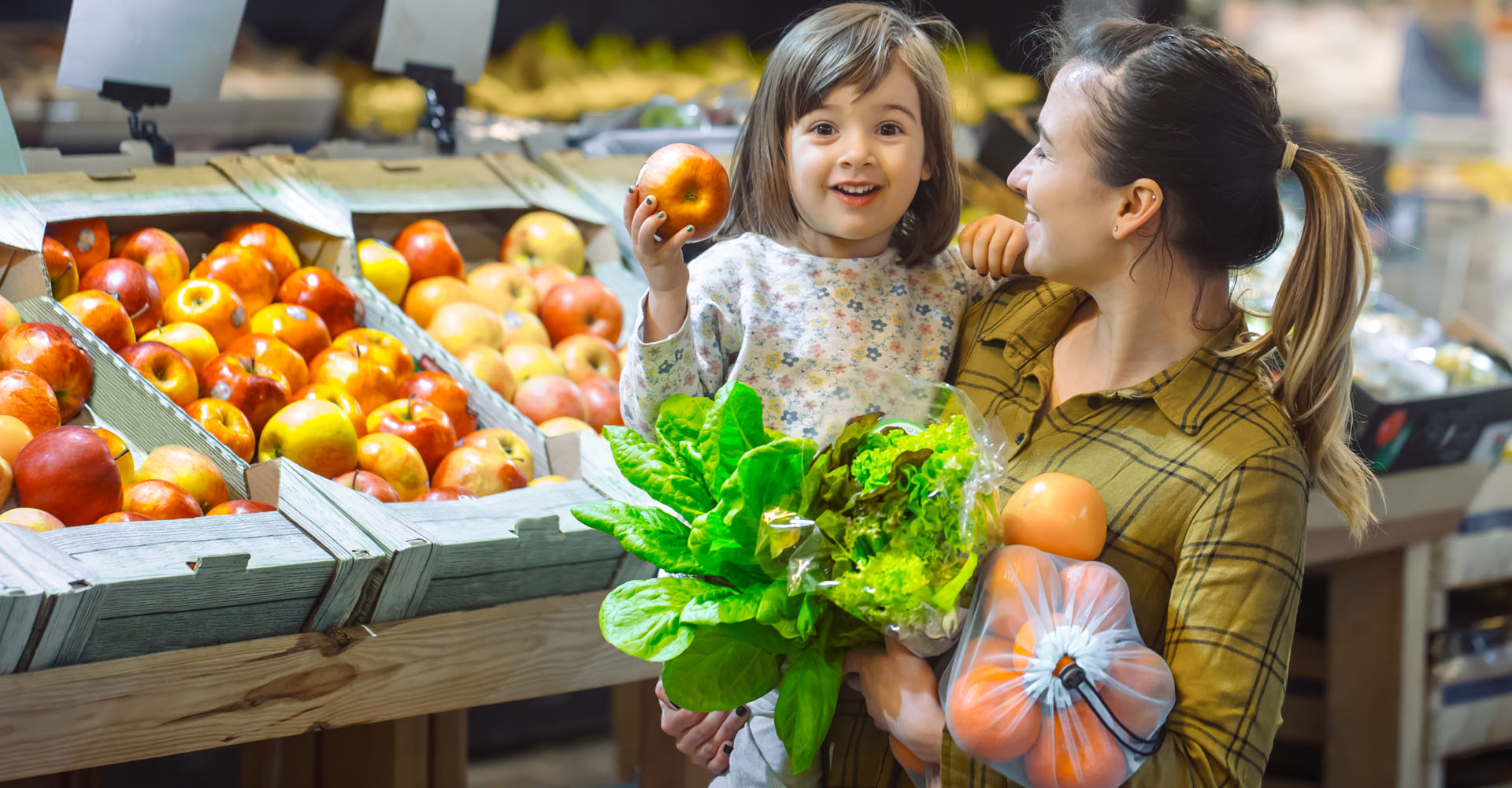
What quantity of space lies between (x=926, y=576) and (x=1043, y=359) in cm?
46

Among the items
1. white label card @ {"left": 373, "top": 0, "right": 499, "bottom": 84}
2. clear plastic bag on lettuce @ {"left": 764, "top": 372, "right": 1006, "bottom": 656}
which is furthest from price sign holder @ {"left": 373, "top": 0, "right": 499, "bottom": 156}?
clear plastic bag on lettuce @ {"left": 764, "top": 372, "right": 1006, "bottom": 656}

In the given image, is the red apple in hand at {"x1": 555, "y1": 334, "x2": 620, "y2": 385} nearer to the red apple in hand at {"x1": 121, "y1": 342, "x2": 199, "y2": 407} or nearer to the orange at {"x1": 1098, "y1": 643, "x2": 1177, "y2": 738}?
the red apple in hand at {"x1": 121, "y1": 342, "x2": 199, "y2": 407}

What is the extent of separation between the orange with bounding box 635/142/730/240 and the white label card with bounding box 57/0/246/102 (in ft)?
4.35

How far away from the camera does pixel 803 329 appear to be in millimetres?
1466

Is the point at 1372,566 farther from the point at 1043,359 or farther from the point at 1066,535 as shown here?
the point at 1066,535

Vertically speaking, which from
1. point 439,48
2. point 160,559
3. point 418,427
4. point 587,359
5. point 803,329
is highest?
point 439,48

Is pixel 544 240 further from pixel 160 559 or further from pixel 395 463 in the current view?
pixel 160 559

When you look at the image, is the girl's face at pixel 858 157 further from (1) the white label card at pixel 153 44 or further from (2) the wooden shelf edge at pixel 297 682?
(1) the white label card at pixel 153 44

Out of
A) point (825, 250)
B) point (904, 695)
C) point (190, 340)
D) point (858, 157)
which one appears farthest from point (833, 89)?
point (190, 340)

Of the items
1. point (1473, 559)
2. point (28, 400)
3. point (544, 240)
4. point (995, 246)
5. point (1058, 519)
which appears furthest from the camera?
point (1473, 559)

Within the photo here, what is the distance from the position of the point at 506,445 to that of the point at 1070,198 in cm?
105

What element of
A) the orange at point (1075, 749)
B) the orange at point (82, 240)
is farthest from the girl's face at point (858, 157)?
the orange at point (82, 240)

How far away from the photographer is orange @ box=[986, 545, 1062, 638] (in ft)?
3.41

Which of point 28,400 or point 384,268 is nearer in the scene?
point 28,400
